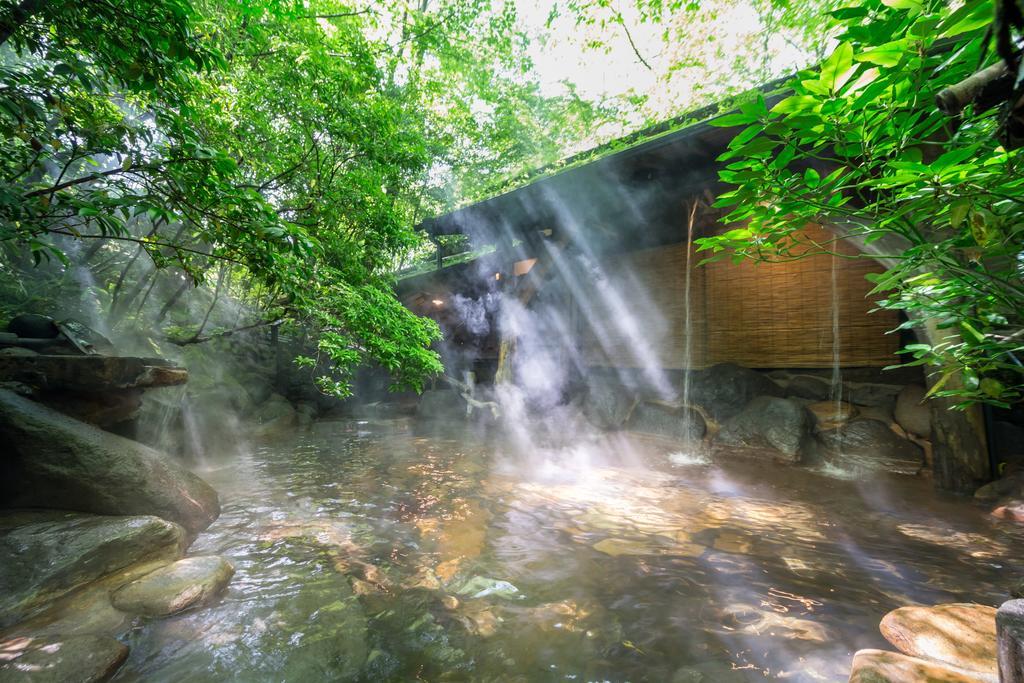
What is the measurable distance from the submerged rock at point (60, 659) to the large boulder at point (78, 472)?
165 cm

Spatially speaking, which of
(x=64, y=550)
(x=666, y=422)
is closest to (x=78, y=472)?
(x=64, y=550)

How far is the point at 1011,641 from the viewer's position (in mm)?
1295

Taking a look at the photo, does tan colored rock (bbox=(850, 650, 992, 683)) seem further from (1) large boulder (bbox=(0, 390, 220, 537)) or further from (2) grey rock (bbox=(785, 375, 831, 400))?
(2) grey rock (bbox=(785, 375, 831, 400))

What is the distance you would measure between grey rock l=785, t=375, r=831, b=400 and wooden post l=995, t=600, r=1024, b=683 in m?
6.98

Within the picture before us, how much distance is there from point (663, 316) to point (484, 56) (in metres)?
13.3

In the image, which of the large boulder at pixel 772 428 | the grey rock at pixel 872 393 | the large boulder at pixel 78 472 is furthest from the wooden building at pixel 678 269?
the large boulder at pixel 78 472

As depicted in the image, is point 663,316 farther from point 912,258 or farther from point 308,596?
point 308,596

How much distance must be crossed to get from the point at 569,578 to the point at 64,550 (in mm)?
3808

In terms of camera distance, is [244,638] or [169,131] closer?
[244,638]

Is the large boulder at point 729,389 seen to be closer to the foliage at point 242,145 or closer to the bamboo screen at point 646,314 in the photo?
the bamboo screen at point 646,314

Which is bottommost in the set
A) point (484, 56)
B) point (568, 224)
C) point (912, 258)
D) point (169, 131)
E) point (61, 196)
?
→ point (912, 258)

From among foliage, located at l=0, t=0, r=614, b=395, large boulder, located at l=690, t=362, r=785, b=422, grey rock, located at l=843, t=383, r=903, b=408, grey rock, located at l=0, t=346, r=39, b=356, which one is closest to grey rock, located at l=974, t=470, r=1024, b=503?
grey rock, located at l=843, t=383, r=903, b=408

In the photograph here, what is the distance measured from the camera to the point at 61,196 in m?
2.37

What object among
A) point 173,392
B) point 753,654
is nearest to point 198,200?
point 753,654
